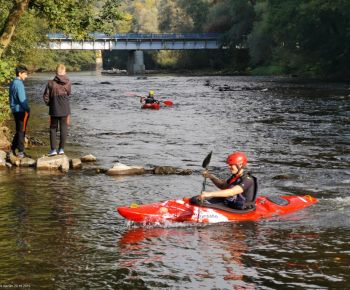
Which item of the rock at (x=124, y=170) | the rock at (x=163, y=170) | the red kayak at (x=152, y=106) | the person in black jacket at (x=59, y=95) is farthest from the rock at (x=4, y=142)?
the red kayak at (x=152, y=106)

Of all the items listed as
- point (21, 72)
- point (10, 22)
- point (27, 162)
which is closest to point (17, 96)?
point (21, 72)

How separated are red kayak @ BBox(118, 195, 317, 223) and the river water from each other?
0.14 meters

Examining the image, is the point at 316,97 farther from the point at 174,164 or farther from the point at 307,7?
the point at 174,164

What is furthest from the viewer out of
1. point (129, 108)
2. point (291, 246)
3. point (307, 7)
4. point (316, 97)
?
point (307, 7)

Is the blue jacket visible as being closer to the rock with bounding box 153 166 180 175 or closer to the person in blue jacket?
the person in blue jacket

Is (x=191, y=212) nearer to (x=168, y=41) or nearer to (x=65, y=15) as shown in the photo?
(x=65, y=15)

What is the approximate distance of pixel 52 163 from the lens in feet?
34.8

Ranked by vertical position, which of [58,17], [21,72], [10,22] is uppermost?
[58,17]

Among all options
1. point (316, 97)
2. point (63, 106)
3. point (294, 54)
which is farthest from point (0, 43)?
point (294, 54)

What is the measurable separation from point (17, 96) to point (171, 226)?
492 centimetres

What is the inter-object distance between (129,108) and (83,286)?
21.4 m

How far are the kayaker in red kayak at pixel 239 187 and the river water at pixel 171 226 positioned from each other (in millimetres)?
354

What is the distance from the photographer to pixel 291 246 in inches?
250

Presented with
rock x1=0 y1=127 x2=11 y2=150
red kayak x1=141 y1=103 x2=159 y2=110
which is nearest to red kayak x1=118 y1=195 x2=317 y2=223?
rock x1=0 y1=127 x2=11 y2=150
